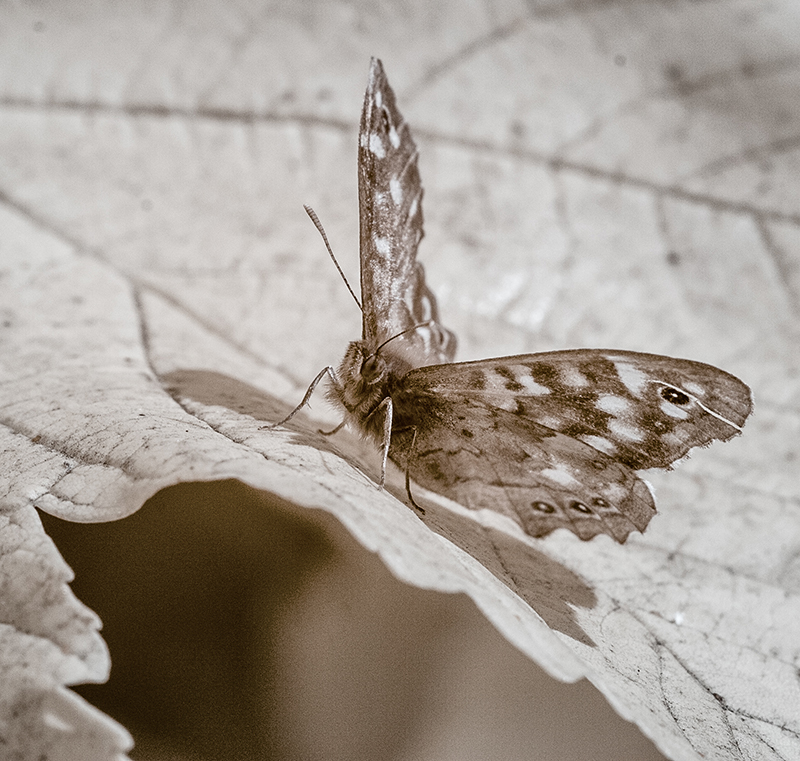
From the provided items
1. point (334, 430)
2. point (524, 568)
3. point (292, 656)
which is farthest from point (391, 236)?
point (292, 656)

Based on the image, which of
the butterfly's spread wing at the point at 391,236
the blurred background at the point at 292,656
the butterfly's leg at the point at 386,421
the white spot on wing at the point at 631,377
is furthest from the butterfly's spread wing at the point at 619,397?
the blurred background at the point at 292,656

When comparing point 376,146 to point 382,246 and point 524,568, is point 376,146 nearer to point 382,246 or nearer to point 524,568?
point 382,246

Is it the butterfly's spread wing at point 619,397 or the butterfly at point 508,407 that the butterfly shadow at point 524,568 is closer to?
the butterfly at point 508,407

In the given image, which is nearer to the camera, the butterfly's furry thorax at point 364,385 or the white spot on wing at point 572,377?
the white spot on wing at point 572,377

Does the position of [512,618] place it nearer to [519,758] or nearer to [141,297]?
[519,758]

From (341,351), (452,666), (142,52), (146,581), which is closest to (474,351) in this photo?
(341,351)

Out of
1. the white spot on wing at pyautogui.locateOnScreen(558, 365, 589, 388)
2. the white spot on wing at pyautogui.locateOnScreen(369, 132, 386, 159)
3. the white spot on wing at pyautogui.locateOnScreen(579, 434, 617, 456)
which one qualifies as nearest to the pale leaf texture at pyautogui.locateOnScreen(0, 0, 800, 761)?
the white spot on wing at pyautogui.locateOnScreen(579, 434, 617, 456)

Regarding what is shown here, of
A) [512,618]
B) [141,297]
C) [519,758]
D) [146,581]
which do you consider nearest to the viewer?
[512,618]

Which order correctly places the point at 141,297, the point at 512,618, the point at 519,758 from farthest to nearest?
the point at 141,297 < the point at 519,758 < the point at 512,618
